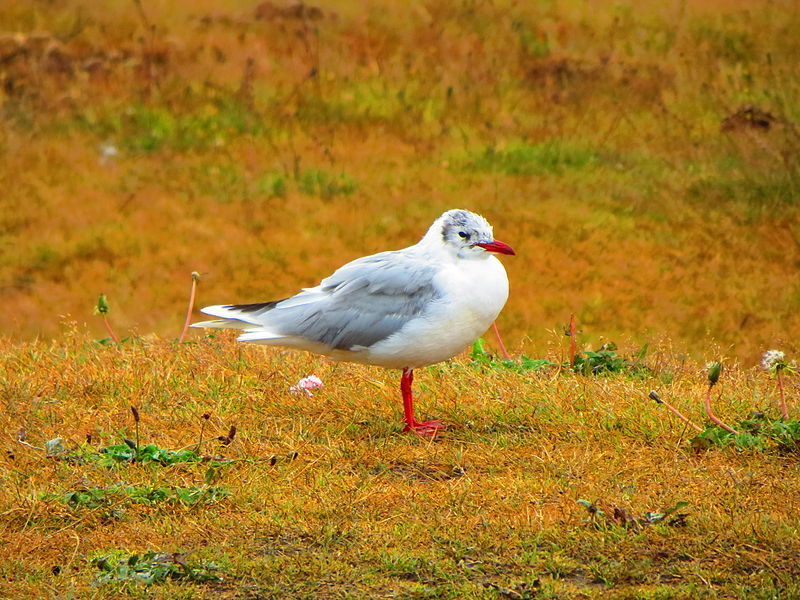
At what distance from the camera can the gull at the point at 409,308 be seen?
5.77 metres

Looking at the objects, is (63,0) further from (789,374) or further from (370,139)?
(789,374)

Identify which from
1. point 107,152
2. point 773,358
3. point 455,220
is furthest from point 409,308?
point 107,152

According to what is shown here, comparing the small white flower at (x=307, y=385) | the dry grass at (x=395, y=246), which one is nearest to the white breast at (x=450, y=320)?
the dry grass at (x=395, y=246)

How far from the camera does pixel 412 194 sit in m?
12.5

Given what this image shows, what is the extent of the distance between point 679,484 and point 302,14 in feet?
37.9

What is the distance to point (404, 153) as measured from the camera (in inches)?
521

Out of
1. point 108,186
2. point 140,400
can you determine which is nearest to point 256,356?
point 140,400

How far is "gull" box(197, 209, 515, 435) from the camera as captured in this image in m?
5.77

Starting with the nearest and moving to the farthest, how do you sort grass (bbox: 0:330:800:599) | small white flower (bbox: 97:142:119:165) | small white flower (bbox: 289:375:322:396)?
grass (bbox: 0:330:800:599), small white flower (bbox: 289:375:322:396), small white flower (bbox: 97:142:119:165)

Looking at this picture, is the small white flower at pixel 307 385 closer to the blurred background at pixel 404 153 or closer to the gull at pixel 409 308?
the gull at pixel 409 308

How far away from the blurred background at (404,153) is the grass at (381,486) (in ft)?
8.83

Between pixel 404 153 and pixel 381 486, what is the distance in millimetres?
8513

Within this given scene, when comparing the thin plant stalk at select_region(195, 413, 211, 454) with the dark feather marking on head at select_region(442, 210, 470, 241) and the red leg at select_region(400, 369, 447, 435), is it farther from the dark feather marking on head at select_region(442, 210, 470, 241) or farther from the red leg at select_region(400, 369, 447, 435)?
the dark feather marking on head at select_region(442, 210, 470, 241)

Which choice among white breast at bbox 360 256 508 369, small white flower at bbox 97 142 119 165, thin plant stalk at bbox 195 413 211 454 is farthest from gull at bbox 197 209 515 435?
small white flower at bbox 97 142 119 165
